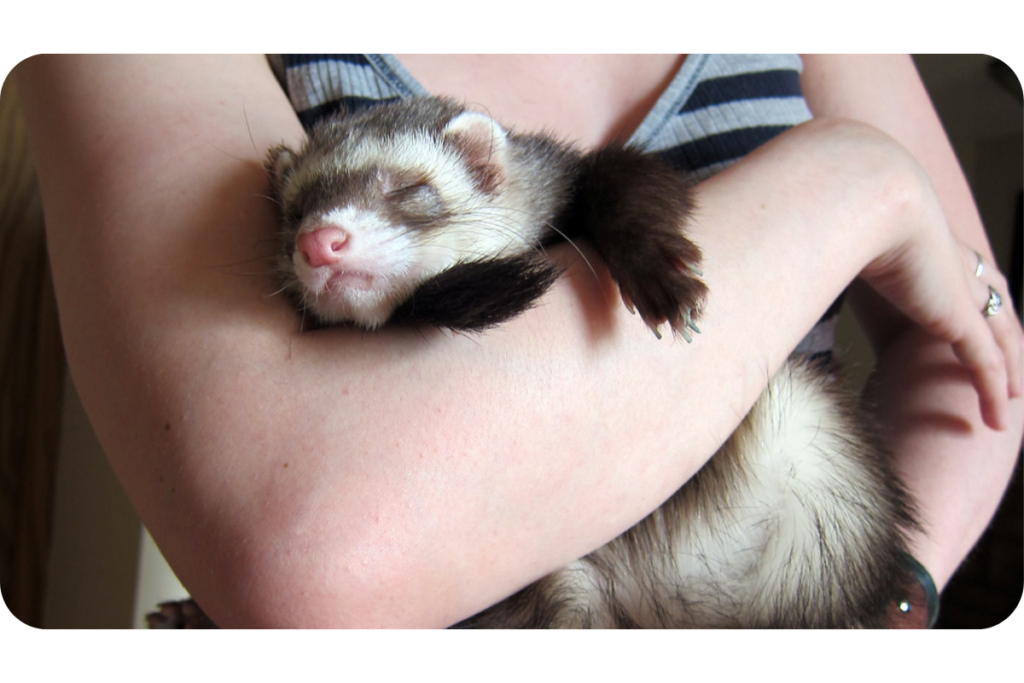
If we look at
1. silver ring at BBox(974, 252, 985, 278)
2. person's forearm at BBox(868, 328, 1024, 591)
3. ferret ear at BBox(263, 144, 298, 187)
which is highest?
ferret ear at BBox(263, 144, 298, 187)

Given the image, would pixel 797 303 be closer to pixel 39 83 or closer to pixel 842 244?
pixel 842 244

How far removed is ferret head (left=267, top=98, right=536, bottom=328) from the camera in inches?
23.5

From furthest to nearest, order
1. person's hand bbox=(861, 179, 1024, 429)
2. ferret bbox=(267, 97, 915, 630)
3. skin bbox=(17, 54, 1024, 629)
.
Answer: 1. person's hand bbox=(861, 179, 1024, 429)
2. ferret bbox=(267, 97, 915, 630)
3. skin bbox=(17, 54, 1024, 629)

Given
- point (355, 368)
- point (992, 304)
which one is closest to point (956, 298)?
point (992, 304)

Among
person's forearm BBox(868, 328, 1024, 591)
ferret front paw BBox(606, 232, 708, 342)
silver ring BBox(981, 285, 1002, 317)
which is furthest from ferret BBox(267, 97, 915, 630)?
silver ring BBox(981, 285, 1002, 317)

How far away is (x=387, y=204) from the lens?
0.67m

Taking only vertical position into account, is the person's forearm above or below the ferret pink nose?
below

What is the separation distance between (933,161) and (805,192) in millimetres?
553

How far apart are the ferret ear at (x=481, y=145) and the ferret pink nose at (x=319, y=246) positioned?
0.78ft

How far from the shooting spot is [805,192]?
62 centimetres

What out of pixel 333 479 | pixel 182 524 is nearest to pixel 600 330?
pixel 333 479

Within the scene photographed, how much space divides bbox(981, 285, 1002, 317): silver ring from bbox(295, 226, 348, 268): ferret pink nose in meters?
0.85

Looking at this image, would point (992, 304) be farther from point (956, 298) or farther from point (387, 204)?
point (387, 204)

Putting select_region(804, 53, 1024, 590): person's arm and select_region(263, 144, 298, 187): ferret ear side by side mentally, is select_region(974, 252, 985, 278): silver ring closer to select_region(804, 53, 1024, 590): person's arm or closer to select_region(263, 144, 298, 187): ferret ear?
select_region(804, 53, 1024, 590): person's arm
